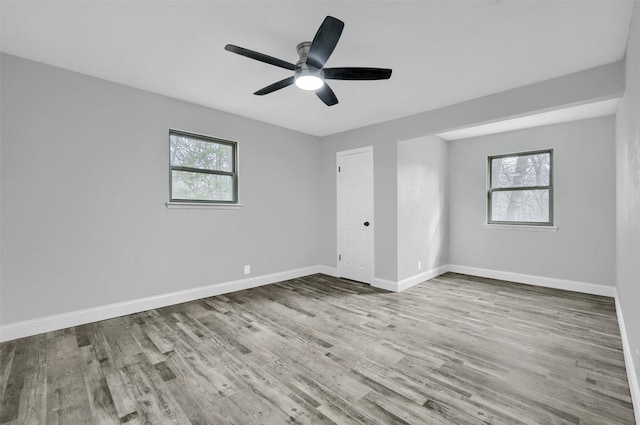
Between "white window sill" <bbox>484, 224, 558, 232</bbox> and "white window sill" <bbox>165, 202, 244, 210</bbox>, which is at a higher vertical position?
"white window sill" <bbox>165, 202, 244, 210</bbox>

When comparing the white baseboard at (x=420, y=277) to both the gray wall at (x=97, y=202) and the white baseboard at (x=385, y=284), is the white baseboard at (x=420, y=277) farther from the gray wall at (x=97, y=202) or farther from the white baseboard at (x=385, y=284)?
the gray wall at (x=97, y=202)

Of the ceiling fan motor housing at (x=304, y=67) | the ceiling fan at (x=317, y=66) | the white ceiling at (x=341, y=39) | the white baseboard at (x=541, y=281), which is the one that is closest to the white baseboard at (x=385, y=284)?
the white baseboard at (x=541, y=281)

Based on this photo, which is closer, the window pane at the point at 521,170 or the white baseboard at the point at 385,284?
the white baseboard at the point at 385,284

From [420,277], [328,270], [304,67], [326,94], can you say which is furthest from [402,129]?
[328,270]

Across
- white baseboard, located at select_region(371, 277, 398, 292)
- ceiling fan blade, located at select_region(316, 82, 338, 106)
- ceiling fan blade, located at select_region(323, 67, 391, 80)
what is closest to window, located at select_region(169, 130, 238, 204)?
ceiling fan blade, located at select_region(316, 82, 338, 106)

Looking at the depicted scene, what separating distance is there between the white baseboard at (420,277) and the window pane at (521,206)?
1.33 metres

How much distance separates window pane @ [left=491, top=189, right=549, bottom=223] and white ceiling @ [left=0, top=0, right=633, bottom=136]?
251 cm

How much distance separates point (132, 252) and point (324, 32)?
318 centimetres

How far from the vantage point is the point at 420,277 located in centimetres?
485

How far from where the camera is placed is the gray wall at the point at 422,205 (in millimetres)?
4473

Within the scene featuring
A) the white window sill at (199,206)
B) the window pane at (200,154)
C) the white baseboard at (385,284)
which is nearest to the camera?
the white window sill at (199,206)

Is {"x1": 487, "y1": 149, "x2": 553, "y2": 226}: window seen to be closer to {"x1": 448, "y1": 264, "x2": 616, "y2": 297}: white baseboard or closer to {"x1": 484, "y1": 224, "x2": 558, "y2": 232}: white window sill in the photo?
{"x1": 484, "y1": 224, "x2": 558, "y2": 232}: white window sill

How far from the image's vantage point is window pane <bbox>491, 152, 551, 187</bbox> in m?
4.68

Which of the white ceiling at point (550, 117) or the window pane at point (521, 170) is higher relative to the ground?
the white ceiling at point (550, 117)
